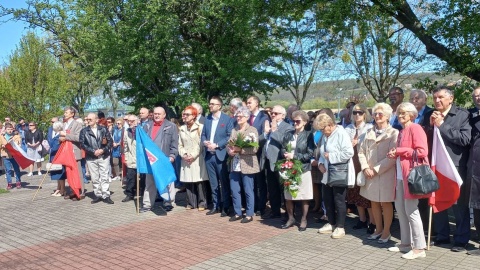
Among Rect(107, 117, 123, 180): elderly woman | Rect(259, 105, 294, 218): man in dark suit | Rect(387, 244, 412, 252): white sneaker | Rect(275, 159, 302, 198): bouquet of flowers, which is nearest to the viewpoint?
Rect(387, 244, 412, 252): white sneaker

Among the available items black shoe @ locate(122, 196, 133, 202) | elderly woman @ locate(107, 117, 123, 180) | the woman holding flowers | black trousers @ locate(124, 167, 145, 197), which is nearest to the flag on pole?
the woman holding flowers

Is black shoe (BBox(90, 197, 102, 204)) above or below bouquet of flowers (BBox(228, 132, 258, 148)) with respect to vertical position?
below

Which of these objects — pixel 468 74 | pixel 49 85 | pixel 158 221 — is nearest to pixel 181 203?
pixel 158 221

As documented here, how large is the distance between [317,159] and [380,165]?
112 centimetres

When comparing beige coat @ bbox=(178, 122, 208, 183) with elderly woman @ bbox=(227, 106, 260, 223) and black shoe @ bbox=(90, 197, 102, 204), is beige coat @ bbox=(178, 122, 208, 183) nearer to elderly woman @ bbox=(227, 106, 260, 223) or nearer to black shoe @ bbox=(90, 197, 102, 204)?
elderly woman @ bbox=(227, 106, 260, 223)

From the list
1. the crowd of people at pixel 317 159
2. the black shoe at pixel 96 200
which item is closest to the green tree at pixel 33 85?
the crowd of people at pixel 317 159

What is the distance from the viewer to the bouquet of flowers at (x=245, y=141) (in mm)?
7777

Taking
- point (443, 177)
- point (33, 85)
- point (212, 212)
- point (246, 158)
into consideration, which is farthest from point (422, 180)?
point (33, 85)

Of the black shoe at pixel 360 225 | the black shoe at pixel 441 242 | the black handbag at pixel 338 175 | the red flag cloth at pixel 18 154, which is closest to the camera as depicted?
the black shoe at pixel 441 242

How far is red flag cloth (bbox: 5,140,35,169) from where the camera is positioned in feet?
40.6

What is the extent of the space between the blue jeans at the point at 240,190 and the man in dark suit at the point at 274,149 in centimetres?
33

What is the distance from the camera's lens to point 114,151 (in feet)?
45.6

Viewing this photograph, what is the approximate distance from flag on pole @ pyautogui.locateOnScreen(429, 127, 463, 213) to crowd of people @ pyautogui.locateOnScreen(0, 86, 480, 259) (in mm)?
151

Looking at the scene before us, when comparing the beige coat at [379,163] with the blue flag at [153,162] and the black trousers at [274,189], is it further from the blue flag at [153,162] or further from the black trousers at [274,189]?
the blue flag at [153,162]
